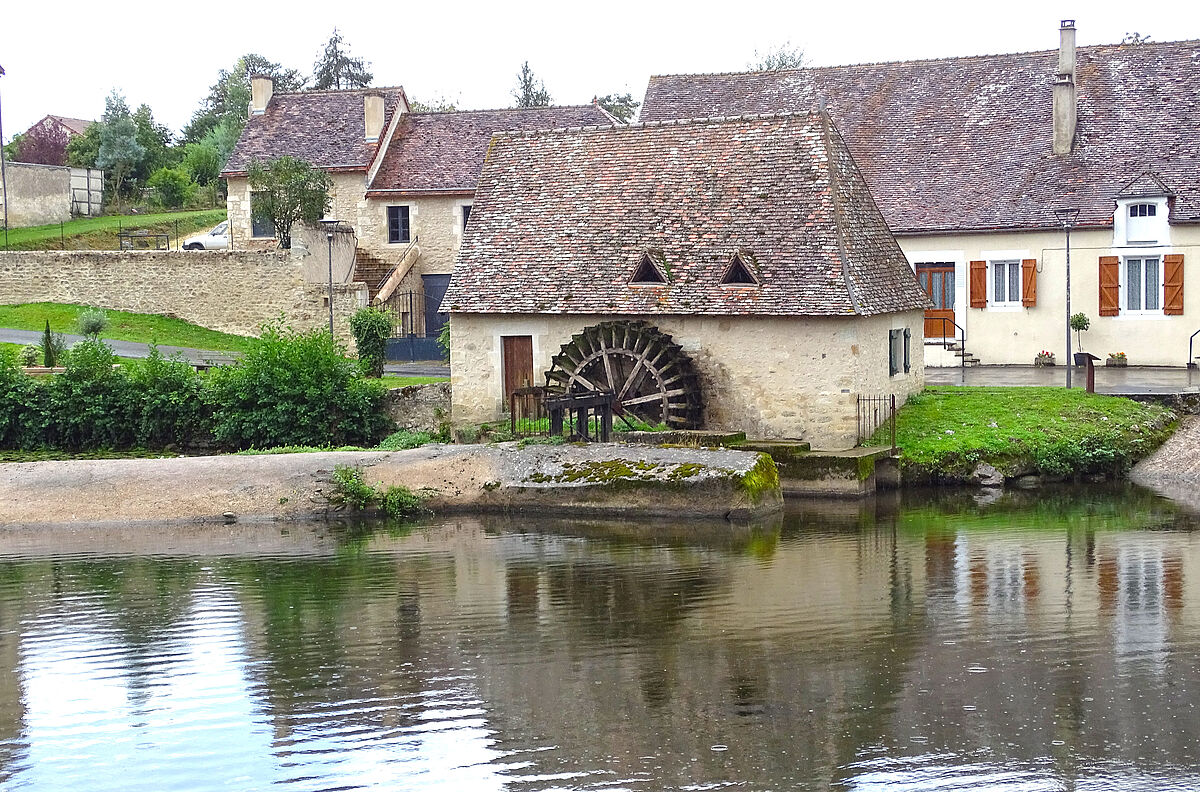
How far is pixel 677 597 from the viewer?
1866 cm

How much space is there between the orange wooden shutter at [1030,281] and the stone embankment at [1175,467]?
6906 millimetres

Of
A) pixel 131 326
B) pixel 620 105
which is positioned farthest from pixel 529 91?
pixel 131 326

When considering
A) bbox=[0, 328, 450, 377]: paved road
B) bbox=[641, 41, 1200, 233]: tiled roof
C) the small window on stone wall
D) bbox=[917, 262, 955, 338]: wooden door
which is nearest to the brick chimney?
bbox=[641, 41, 1200, 233]: tiled roof

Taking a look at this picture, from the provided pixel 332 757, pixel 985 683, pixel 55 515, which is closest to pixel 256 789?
pixel 332 757

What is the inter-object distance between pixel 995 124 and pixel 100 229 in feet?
103

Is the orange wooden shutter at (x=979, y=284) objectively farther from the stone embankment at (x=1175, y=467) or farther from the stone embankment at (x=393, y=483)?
the stone embankment at (x=393, y=483)

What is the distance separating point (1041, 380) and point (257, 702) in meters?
20.7

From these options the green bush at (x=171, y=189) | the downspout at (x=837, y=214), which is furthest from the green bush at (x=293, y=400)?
the green bush at (x=171, y=189)

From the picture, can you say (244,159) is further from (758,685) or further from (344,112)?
(758,685)

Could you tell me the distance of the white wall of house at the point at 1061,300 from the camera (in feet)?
108

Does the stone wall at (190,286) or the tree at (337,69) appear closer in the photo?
the stone wall at (190,286)

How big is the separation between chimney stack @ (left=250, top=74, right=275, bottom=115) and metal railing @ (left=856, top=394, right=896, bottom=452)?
26060mm

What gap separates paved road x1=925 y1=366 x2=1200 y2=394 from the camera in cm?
2917

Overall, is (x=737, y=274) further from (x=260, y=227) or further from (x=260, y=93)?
(x=260, y=93)
